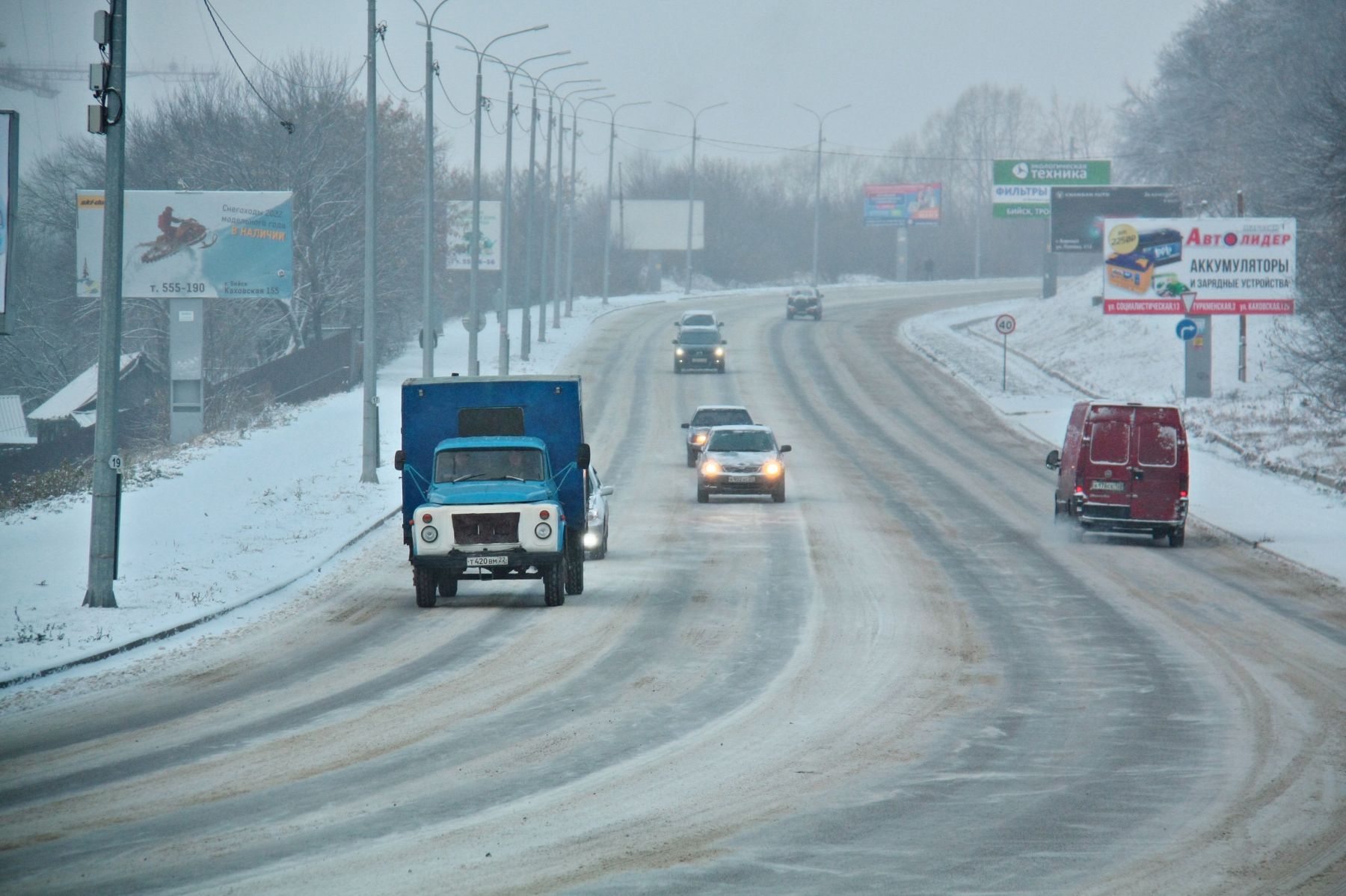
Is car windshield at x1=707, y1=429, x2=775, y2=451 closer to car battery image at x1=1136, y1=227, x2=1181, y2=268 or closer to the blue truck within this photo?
the blue truck

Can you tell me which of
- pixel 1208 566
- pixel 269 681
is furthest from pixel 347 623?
pixel 1208 566

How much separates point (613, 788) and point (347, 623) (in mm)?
8321

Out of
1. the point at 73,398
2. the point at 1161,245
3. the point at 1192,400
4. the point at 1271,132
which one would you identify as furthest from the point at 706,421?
the point at 1271,132

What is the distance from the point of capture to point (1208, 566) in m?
23.5

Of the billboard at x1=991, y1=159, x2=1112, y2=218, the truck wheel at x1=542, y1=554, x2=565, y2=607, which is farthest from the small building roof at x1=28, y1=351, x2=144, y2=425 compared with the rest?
the billboard at x1=991, y1=159, x2=1112, y2=218

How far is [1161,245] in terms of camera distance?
46.9 metres

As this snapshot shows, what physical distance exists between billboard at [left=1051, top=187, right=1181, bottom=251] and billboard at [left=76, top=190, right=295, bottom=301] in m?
39.2

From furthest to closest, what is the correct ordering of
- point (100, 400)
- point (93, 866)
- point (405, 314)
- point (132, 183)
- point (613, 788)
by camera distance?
point (405, 314) < point (132, 183) < point (100, 400) < point (613, 788) < point (93, 866)

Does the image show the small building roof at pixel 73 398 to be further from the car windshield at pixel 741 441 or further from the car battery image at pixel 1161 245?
the car battery image at pixel 1161 245

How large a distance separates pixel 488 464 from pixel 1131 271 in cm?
3328

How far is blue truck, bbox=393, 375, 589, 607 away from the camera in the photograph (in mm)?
17766

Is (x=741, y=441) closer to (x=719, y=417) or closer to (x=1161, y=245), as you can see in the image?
(x=719, y=417)

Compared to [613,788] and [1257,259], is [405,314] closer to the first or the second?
[1257,259]

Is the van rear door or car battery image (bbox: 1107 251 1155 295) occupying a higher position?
car battery image (bbox: 1107 251 1155 295)
